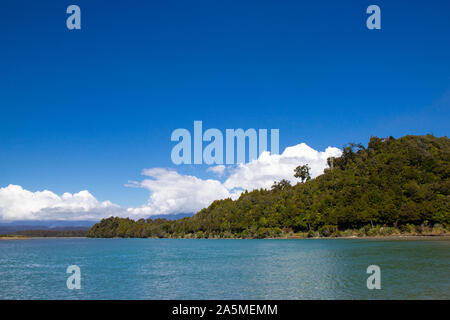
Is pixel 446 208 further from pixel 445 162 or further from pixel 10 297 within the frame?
pixel 10 297

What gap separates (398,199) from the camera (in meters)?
148

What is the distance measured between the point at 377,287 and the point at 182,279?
22.7 meters

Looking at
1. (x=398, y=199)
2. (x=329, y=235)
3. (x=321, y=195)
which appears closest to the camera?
(x=398, y=199)

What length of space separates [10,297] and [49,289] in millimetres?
4117

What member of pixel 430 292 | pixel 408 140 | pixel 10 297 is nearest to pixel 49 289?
pixel 10 297

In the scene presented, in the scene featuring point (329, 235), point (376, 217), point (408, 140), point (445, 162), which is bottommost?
point (329, 235)

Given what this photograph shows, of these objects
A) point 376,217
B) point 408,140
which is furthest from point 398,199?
point 408,140

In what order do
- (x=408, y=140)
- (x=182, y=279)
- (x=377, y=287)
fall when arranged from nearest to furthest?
(x=377, y=287) → (x=182, y=279) → (x=408, y=140)

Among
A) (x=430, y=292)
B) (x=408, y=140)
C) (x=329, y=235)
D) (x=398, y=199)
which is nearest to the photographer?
(x=430, y=292)

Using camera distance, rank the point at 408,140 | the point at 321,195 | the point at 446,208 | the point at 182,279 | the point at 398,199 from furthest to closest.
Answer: the point at 321,195 → the point at 408,140 → the point at 398,199 → the point at 446,208 → the point at 182,279
